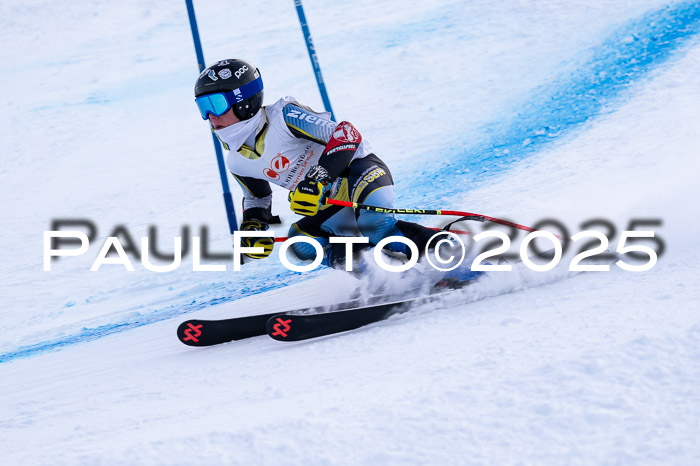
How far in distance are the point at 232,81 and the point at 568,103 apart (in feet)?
18.9

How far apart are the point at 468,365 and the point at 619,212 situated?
2.19 metres

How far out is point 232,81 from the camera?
2945 mm

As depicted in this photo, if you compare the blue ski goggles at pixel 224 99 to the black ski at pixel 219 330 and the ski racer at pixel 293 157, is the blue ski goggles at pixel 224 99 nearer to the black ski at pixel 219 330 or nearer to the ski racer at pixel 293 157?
the ski racer at pixel 293 157

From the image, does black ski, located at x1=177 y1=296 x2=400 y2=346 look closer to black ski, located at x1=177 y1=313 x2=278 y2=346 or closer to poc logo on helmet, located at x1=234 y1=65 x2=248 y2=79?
black ski, located at x1=177 y1=313 x2=278 y2=346

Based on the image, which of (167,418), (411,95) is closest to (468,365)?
(167,418)

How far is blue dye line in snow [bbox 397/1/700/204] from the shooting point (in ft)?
21.0

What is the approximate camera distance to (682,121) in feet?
19.1

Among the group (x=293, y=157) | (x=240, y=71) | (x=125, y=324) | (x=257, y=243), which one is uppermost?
(x=240, y=71)

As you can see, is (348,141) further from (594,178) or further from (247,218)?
(594,178)

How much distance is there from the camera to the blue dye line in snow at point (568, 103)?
641 cm

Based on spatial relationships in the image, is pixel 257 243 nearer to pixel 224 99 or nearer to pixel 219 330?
pixel 219 330

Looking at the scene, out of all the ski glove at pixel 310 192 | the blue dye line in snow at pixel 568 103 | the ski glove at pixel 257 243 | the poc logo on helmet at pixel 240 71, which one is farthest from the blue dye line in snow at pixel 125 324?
the blue dye line in snow at pixel 568 103

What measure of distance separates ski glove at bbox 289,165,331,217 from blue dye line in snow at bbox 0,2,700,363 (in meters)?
1.59

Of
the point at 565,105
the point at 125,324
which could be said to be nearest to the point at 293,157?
the point at 125,324
